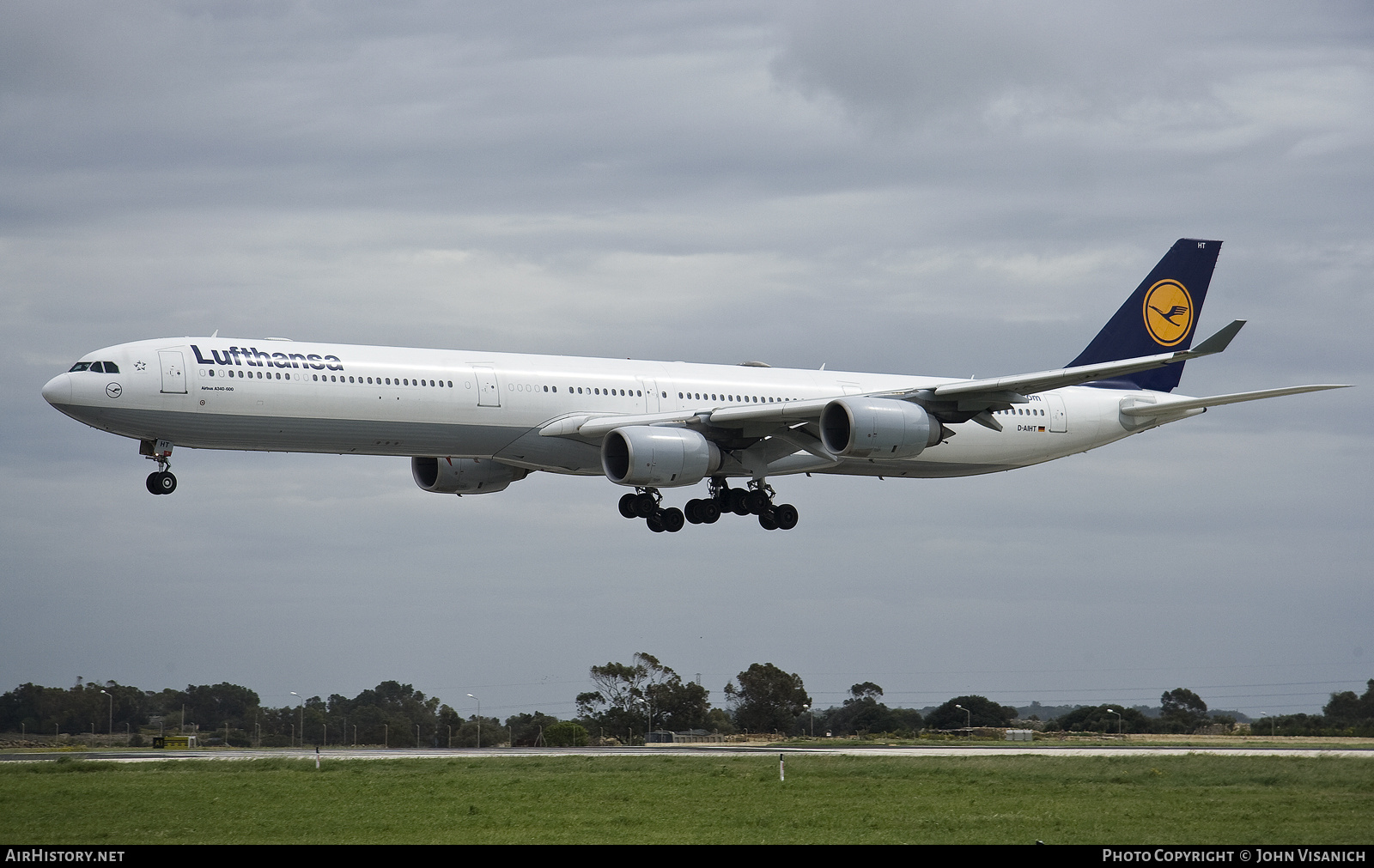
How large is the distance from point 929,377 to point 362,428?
877 inches

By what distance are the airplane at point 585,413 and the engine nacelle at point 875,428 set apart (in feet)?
0.19

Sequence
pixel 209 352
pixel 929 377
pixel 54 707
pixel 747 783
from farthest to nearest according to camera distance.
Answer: pixel 54 707, pixel 929 377, pixel 209 352, pixel 747 783

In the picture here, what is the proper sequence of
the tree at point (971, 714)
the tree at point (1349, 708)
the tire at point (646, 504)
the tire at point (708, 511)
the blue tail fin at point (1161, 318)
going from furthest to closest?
the tree at point (971, 714)
the tree at point (1349, 708)
the blue tail fin at point (1161, 318)
the tire at point (708, 511)
the tire at point (646, 504)

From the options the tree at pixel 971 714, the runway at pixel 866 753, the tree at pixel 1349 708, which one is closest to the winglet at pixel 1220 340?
the runway at pixel 866 753

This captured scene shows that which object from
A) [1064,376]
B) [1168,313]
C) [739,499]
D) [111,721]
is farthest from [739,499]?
[111,721]

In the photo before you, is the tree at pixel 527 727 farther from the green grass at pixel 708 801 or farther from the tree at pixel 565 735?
the green grass at pixel 708 801

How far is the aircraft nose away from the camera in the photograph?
40844 mm

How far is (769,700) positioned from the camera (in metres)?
103

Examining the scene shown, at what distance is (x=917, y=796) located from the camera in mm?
34625

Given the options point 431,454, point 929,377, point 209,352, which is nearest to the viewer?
point 209,352

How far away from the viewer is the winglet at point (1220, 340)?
41719mm

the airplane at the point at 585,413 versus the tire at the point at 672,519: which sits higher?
the airplane at the point at 585,413
